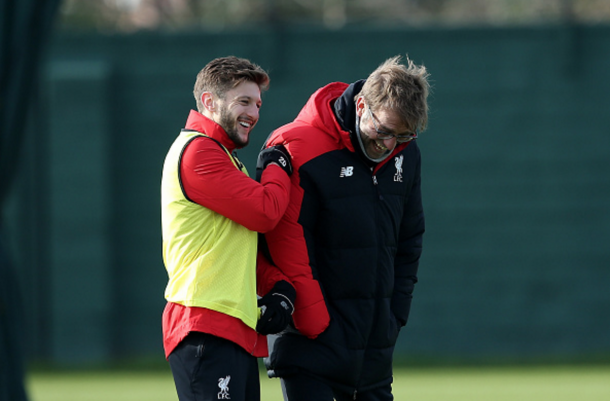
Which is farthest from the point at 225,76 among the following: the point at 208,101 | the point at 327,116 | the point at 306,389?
the point at 306,389

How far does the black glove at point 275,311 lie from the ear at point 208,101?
0.72m

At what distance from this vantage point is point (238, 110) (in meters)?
3.35

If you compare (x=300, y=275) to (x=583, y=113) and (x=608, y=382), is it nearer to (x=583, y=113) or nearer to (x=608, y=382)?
(x=608, y=382)

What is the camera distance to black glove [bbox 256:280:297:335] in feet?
10.8

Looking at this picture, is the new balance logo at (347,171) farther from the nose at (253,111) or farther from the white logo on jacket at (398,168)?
the nose at (253,111)

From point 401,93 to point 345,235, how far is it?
584 millimetres

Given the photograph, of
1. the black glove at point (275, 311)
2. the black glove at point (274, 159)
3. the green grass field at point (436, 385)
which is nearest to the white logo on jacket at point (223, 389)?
the black glove at point (275, 311)

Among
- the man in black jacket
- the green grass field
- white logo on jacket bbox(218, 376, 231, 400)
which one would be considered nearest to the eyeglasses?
the man in black jacket

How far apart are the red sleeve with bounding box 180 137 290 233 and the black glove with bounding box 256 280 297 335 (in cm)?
25

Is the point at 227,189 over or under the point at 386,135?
under

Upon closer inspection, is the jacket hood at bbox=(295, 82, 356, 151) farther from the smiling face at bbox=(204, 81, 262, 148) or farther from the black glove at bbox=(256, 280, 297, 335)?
the black glove at bbox=(256, 280, 297, 335)

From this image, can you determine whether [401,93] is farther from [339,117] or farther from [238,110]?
[238,110]

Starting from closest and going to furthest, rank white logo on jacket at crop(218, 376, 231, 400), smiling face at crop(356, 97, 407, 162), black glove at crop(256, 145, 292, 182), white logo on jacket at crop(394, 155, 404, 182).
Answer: white logo on jacket at crop(218, 376, 231, 400)
smiling face at crop(356, 97, 407, 162)
black glove at crop(256, 145, 292, 182)
white logo on jacket at crop(394, 155, 404, 182)

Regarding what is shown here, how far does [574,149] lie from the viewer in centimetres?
1062
